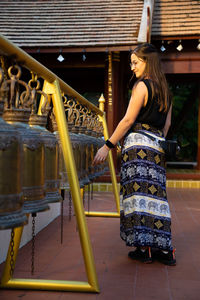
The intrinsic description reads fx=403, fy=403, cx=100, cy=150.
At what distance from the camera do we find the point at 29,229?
163 inches

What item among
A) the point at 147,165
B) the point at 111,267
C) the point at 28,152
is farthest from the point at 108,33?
the point at 28,152

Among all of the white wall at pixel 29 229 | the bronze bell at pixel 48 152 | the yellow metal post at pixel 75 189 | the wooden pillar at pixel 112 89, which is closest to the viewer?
the bronze bell at pixel 48 152

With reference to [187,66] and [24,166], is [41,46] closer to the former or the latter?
[187,66]

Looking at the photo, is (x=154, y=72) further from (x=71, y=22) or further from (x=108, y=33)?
(x=71, y=22)

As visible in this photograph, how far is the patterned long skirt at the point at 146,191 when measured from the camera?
3.25 meters

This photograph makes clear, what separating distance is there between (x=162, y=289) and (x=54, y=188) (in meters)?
1.08

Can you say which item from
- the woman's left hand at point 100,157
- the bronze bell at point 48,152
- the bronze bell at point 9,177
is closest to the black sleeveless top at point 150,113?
the woman's left hand at point 100,157

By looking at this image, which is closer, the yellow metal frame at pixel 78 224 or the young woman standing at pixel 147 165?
the yellow metal frame at pixel 78 224

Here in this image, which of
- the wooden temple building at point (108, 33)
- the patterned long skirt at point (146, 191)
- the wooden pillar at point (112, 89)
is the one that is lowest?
the patterned long skirt at point (146, 191)

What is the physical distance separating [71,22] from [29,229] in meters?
6.53

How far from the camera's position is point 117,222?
203 inches

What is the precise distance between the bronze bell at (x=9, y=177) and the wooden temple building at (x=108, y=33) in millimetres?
7074

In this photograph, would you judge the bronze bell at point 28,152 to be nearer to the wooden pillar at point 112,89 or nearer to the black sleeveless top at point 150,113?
the black sleeveless top at point 150,113

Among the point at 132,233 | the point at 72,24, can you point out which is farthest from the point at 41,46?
the point at 132,233
